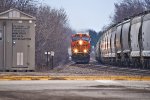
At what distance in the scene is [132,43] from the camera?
3322cm

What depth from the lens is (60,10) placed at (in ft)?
307

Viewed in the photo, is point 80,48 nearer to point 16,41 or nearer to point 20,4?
point 20,4

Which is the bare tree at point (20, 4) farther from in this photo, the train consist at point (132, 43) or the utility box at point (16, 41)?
the utility box at point (16, 41)

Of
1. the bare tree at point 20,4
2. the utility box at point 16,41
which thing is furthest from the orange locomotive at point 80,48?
the utility box at point 16,41

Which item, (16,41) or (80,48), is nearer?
(16,41)

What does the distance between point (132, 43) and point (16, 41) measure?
1236 cm

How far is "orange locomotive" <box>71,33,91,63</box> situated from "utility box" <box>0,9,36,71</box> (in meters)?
28.8

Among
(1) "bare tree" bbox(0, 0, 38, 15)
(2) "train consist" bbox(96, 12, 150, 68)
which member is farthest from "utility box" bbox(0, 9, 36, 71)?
(1) "bare tree" bbox(0, 0, 38, 15)

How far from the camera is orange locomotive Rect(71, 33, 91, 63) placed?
170 feet

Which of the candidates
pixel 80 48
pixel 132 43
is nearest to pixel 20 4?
pixel 80 48

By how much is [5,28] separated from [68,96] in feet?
40.9

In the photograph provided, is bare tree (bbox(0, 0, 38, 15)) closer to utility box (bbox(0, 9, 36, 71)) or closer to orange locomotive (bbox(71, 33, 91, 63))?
orange locomotive (bbox(71, 33, 91, 63))

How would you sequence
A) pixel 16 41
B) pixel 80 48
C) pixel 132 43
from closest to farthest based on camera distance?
pixel 16 41 → pixel 132 43 → pixel 80 48

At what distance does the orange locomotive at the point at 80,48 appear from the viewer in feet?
170
